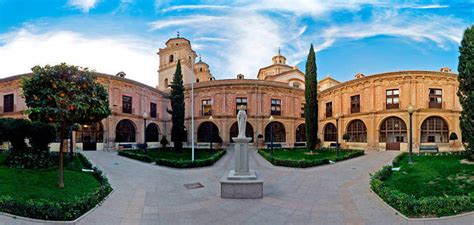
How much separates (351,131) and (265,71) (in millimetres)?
24922

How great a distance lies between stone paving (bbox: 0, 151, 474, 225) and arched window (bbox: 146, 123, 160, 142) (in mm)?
22344

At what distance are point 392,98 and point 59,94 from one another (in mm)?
29674

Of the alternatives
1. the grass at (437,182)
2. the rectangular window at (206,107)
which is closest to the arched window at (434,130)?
the grass at (437,182)

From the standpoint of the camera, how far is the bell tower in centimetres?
4419

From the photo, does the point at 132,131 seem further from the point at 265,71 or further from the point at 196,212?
the point at 265,71

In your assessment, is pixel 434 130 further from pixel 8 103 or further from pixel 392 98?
pixel 8 103

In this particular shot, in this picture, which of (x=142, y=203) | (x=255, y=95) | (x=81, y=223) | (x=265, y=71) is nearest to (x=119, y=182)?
(x=142, y=203)

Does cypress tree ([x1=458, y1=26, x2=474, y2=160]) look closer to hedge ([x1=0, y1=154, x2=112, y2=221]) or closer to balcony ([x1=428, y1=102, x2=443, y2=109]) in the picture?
balcony ([x1=428, y1=102, x2=443, y2=109])

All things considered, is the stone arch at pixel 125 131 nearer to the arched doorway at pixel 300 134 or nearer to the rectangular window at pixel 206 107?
the rectangular window at pixel 206 107

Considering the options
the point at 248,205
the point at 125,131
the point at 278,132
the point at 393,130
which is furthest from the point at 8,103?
the point at 393,130

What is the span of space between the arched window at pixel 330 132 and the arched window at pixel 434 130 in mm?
9876

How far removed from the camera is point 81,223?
243 inches

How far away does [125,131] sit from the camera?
98.1 feet

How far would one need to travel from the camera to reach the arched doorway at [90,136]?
86.1 feet
